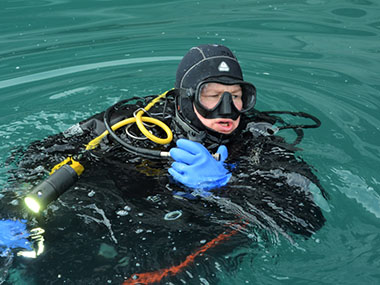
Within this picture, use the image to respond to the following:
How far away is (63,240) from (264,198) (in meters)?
1.40

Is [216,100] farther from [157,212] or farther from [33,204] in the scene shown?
[33,204]

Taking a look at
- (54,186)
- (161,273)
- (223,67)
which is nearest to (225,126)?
(223,67)

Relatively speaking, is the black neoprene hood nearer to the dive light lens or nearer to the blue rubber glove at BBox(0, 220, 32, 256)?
the dive light lens

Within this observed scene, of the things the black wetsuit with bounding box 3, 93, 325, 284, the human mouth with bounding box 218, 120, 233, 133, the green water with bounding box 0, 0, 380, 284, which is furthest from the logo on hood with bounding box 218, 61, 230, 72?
the green water with bounding box 0, 0, 380, 284

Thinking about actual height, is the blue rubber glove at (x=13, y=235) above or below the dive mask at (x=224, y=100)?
below

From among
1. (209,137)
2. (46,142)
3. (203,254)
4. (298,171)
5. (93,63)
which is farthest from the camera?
(93,63)

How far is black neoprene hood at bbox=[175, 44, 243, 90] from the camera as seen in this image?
3349 mm

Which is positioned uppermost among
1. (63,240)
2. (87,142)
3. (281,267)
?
(87,142)

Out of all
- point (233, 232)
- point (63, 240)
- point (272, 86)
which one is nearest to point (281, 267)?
point (233, 232)

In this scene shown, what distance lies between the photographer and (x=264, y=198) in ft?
9.77

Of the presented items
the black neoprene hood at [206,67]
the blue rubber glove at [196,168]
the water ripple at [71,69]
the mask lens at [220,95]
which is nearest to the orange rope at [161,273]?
the blue rubber glove at [196,168]

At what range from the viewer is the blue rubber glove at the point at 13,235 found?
2674 mm

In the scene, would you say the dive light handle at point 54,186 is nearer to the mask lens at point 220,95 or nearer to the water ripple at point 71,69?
the mask lens at point 220,95

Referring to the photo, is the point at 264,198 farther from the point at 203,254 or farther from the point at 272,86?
the point at 272,86
